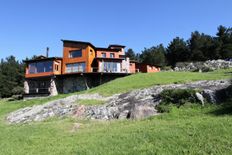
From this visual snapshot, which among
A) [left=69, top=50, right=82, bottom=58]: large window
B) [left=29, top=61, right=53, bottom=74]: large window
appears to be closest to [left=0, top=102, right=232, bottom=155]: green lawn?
[left=69, top=50, right=82, bottom=58]: large window

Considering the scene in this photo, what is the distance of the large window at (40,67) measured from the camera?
47.9 metres

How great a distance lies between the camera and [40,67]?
160ft

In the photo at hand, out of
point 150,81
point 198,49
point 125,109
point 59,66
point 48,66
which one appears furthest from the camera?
point 198,49

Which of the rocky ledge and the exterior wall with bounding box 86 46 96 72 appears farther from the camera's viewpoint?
the exterior wall with bounding box 86 46 96 72

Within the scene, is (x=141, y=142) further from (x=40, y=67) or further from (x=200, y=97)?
(x=40, y=67)

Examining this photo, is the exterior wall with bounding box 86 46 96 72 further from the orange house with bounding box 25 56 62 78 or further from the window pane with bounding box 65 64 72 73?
the orange house with bounding box 25 56 62 78

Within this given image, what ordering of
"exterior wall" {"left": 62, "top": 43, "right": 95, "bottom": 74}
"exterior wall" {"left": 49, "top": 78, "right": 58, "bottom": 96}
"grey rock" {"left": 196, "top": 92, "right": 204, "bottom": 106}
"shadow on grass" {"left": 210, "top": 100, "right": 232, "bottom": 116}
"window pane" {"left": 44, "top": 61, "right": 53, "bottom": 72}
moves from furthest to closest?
"window pane" {"left": 44, "top": 61, "right": 53, "bottom": 72}, "exterior wall" {"left": 62, "top": 43, "right": 95, "bottom": 74}, "exterior wall" {"left": 49, "top": 78, "right": 58, "bottom": 96}, "grey rock" {"left": 196, "top": 92, "right": 204, "bottom": 106}, "shadow on grass" {"left": 210, "top": 100, "right": 232, "bottom": 116}

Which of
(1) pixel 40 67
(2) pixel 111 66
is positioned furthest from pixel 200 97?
(1) pixel 40 67

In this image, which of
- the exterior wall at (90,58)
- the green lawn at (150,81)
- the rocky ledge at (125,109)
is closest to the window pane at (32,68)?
the exterior wall at (90,58)

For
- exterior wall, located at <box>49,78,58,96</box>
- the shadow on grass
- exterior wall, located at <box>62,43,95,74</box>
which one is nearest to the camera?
the shadow on grass

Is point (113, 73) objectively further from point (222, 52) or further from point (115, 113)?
point (222, 52)

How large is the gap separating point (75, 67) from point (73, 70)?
672mm

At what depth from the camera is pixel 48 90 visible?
47.4m

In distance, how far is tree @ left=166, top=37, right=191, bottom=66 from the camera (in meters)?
71.6
